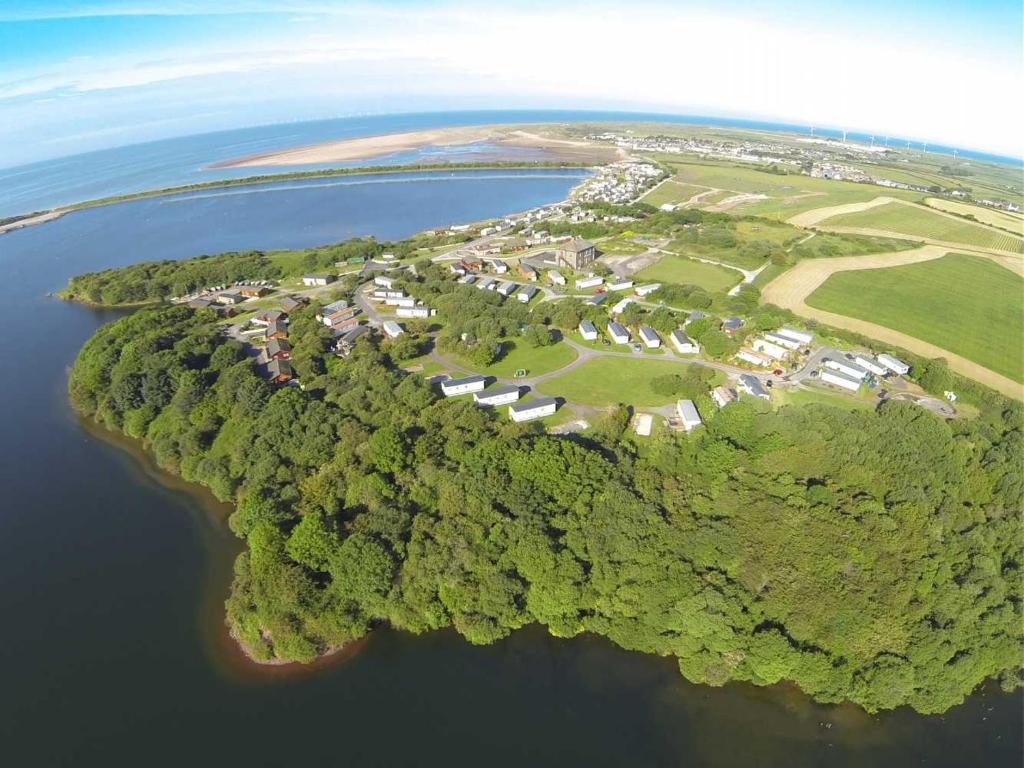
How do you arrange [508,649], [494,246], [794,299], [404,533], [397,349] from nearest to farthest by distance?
1. [508,649]
2. [404,533]
3. [397,349]
4. [794,299]
5. [494,246]

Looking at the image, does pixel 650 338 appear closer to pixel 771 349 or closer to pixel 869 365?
pixel 771 349

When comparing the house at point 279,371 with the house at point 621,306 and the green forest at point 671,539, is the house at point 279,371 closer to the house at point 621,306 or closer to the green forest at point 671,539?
the green forest at point 671,539

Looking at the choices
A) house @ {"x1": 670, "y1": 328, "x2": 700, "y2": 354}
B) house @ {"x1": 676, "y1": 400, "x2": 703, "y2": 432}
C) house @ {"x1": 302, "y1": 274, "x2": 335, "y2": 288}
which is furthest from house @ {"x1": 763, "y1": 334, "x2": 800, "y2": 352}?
house @ {"x1": 302, "y1": 274, "x2": 335, "y2": 288}

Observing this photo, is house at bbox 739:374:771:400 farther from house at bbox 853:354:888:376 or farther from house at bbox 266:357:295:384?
house at bbox 266:357:295:384

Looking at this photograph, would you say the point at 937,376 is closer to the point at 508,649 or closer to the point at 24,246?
the point at 508,649

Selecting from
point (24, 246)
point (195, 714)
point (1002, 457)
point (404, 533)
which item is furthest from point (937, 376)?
point (24, 246)

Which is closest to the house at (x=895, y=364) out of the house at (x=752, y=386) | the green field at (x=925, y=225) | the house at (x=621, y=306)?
the house at (x=752, y=386)
